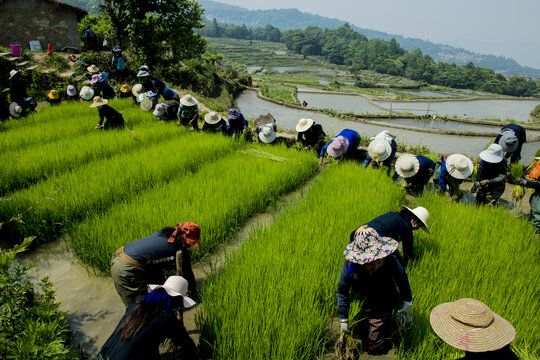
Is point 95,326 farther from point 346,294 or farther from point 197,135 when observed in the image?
point 197,135

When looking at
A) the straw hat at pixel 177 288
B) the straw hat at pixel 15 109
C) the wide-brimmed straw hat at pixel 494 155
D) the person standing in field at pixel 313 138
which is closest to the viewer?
the straw hat at pixel 177 288

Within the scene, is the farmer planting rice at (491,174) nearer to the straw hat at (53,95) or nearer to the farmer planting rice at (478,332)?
the farmer planting rice at (478,332)

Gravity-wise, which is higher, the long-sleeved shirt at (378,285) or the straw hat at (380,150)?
the straw hat at (380,150)

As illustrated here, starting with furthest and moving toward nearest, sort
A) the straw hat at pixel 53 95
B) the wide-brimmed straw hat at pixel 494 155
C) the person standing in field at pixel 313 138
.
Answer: the straw hat at pixel 53 95, the person standing in field at pixel 313 138, the wide-brimmed straw hat at pixel 494 155

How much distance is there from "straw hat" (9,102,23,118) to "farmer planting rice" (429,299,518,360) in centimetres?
912

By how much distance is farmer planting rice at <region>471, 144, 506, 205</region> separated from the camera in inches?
151

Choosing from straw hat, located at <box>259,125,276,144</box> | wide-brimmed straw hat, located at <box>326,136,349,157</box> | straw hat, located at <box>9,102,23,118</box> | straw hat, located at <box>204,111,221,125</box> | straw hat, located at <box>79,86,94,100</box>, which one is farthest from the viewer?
straw hat, located at <box>79,86,94,100</box>

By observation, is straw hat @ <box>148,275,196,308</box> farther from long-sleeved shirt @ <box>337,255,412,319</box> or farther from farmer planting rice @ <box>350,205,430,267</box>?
farmer planting rice @ <box>350,205,430,267</box>

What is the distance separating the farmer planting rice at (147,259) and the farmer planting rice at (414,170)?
9.56ft

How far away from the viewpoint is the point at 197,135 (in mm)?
6520

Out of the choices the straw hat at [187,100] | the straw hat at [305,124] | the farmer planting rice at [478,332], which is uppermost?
the straw hat at [187,100]

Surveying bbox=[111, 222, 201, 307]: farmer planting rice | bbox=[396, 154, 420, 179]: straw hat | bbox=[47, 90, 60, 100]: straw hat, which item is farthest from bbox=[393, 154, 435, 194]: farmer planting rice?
bbox=[47, 90, 60, 100]: straw hat

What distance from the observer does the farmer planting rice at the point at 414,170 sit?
396cm

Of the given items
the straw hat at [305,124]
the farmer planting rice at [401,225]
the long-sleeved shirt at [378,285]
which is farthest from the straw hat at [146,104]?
the long-sleeved shirt at [378,285]
